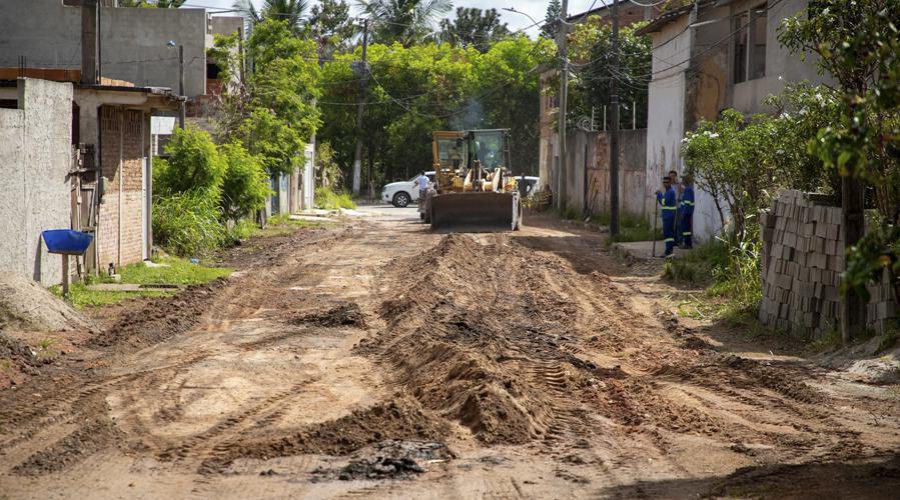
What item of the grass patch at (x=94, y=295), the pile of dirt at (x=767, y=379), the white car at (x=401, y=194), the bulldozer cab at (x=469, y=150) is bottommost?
the pile of dirt at (x=767, y=379)

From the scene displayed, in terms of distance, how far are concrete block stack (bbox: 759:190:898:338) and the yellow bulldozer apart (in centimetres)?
1751

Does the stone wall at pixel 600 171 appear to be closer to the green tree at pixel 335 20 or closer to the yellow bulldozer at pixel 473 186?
the yellow bulldozer at pixel 473 186

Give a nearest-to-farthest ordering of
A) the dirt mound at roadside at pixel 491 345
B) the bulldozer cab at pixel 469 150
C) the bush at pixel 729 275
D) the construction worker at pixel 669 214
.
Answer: the dirt mound at roadside at pixel 491 345, the bush at pixel 729 275, the construction worker at pixel 669 214, the bulldozer cab at pixel 469 150

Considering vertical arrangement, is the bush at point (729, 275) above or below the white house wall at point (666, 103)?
below

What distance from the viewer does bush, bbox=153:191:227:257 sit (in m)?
24.0

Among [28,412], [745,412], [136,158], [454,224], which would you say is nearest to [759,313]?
[745,412]

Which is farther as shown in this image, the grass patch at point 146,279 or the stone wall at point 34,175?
the grass patch at point 146,279

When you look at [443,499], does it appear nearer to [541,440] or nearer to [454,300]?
[541,440]

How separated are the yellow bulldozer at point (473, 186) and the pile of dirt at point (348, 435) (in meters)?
23.6

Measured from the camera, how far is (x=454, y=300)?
1703 centimetres

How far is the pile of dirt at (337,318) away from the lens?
14828mm

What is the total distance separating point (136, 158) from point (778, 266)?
12.8 metres

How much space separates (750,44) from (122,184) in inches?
566

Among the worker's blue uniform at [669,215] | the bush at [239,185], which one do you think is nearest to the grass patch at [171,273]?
the bush at [239,185]
